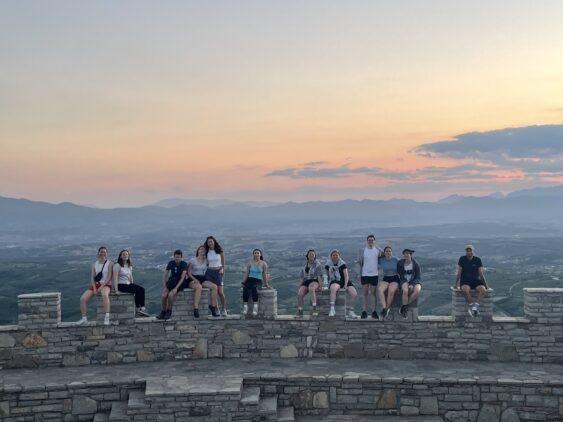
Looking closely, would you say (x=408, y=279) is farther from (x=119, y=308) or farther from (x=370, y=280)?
(x=119, y=308)

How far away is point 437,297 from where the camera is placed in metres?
45.9

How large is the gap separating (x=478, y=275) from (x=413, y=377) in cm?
257

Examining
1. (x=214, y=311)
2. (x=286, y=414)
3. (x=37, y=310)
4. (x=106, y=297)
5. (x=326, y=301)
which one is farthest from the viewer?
(x=214, y=311)

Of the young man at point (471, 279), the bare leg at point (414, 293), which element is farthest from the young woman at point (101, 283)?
the young man at point (471, 279)

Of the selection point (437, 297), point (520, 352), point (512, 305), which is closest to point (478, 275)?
point (520, 352)

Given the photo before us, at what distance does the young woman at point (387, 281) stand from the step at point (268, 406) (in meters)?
2.89

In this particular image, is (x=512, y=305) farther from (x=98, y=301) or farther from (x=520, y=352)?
(x=98, y=301)

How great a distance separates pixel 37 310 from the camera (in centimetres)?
1030

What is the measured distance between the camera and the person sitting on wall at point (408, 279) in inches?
417

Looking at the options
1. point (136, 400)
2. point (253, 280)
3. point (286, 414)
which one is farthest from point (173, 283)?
point (286, 414)

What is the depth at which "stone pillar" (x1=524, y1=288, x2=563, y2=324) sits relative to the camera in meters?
10.4

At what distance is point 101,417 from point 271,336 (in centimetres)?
346

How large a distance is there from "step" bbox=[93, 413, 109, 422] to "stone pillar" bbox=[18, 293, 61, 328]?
221 centimetres

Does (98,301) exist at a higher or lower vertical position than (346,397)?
higher
